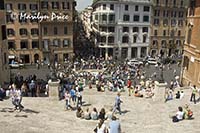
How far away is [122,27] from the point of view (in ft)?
222

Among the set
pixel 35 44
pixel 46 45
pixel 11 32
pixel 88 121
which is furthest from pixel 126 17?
pixel 88 121

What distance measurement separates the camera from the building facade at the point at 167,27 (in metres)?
70.8

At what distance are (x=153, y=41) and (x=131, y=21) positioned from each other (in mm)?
8391

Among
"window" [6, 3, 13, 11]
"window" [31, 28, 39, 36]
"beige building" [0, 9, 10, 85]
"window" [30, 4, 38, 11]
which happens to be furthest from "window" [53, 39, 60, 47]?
"beige building" [0, 9, 10, 85]

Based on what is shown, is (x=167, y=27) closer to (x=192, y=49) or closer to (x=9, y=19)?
(x=192, y=49)

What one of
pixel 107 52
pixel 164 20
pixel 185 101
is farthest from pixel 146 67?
pixel 185 101

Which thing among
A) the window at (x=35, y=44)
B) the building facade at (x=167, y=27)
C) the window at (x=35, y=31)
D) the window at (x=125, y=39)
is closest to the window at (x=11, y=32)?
the window at (x=35, y=31)

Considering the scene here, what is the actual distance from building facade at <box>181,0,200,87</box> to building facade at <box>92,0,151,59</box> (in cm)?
2844

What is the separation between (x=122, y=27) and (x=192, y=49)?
31.9m

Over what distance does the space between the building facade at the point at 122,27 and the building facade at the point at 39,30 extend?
27.3 ft

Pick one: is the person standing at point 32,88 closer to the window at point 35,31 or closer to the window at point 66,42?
the window at point 35,31

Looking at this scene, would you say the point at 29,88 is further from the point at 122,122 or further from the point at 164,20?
the point at 164,20

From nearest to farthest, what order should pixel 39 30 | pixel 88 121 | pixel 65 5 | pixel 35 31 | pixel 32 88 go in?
pixel 88 121 < pixel 32 88 < pixel 35 31 < pixel 39 30 < pixel 65 5

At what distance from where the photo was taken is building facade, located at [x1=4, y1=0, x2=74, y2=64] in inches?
2218
